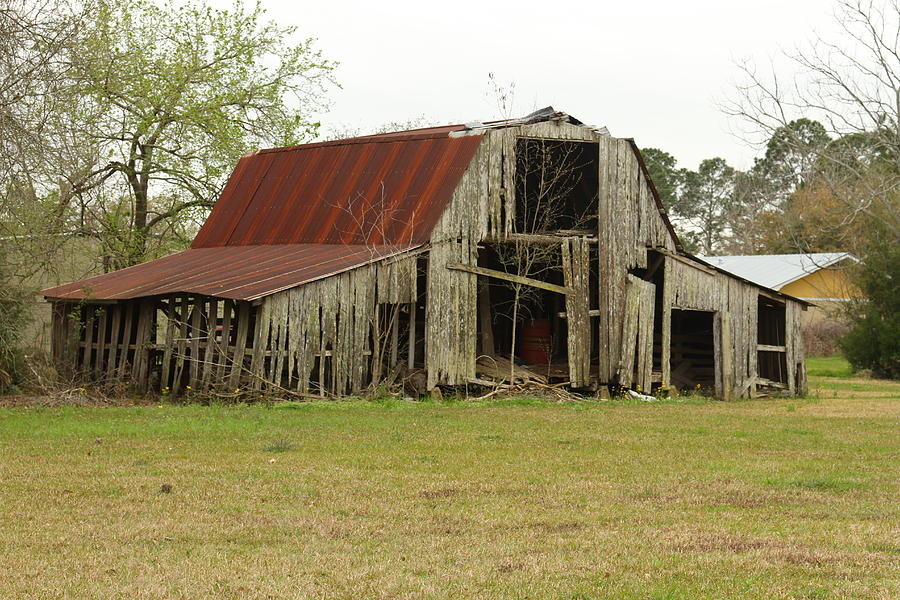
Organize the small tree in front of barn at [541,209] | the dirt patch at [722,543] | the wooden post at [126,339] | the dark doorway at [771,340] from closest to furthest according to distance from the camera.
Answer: the dirt patch at [722,543]
the wooden post at [126,339]
the small tree in front of barn at [541,209]
the dark doorway at [771,340]

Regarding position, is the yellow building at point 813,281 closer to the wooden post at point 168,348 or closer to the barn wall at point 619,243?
the barn wall at point 619,243

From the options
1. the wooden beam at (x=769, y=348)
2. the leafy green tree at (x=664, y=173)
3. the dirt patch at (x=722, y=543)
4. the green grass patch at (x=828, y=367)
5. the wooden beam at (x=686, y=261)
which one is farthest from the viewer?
the leafy green tree at (x=664, y=173)

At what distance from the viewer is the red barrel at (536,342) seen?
26.8m

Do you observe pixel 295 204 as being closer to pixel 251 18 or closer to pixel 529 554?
pixel 251 18

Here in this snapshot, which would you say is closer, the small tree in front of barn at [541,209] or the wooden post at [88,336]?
the wooden post at [88,336]

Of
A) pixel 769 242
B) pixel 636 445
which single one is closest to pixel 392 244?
pixel 636 445

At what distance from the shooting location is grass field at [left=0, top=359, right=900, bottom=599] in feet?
23.6

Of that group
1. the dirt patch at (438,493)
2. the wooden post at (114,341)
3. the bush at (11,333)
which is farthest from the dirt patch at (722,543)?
the wooden post at (114,341)

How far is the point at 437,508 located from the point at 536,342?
17.3m

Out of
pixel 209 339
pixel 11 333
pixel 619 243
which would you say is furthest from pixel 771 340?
pixel 11 333

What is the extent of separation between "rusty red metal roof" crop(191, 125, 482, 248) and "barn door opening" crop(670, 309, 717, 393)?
8.06m

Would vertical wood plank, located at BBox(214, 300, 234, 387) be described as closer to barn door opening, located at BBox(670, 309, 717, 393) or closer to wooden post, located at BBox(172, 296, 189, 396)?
wooden post, located at BBox(172, 296, 189, 396)

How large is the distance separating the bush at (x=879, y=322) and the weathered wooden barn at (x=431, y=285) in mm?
10212

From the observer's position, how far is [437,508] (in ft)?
32.1
